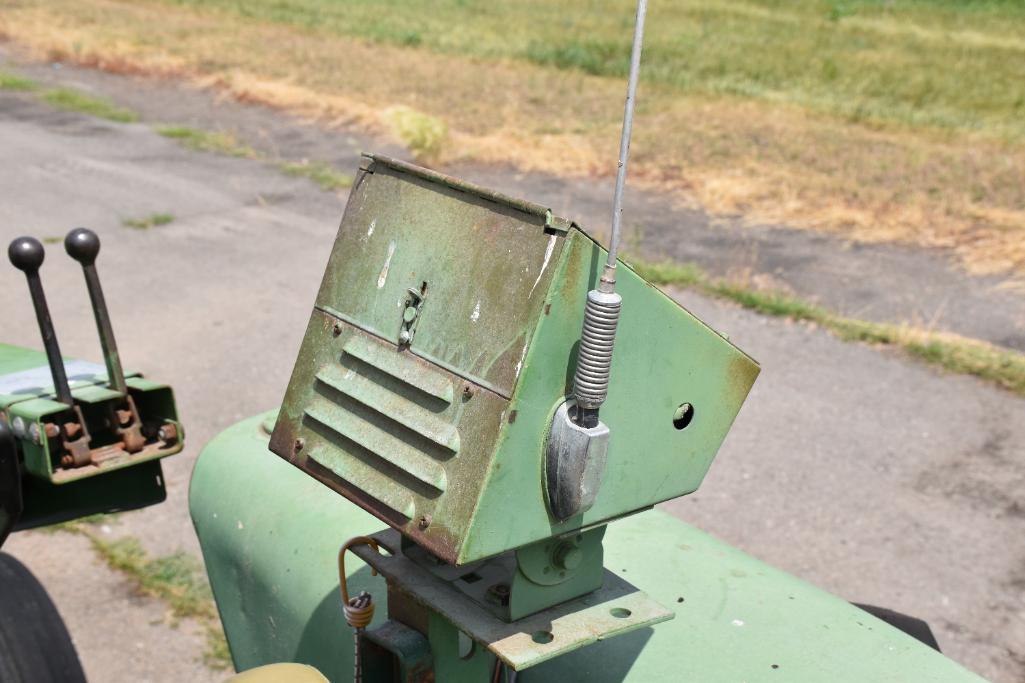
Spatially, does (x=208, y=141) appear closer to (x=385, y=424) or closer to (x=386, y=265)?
(x=386, y=265)

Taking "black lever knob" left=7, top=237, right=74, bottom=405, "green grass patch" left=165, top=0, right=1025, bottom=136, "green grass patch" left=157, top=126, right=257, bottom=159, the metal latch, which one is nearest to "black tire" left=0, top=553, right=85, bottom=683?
"black lever knob" left=7, top=237, right=74, bottom=405

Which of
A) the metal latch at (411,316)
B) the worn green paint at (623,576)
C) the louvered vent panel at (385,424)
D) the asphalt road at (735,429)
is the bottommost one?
the asphalt road at (735,429)

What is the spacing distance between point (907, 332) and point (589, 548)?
5228 mm

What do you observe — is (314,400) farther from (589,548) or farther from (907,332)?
(907,332)

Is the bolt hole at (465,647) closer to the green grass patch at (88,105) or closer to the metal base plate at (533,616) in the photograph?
the metal base plate at (533,616)

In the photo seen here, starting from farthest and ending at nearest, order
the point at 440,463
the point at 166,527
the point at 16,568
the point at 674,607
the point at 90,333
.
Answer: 1. the point at 90,333
2. the point at 166,527
3. the point at 16,568
4. the point at 674,607
5. the point at 440,463

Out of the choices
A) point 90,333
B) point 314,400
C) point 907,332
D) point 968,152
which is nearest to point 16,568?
point 314,400

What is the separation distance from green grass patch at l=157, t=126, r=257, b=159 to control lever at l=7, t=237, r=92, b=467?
8.29m

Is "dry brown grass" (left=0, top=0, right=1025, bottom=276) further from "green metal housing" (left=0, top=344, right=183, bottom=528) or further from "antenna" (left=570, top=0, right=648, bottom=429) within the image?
"antenna" (left=570, top=0, right=648, bottom=429)

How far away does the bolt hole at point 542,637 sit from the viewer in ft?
5.42

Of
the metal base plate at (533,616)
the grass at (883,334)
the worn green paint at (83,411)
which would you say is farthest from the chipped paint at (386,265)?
the grass at (883,334)

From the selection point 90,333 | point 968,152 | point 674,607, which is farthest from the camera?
point 968,152

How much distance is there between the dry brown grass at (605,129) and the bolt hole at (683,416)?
6653 mm

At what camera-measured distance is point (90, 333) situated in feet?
21.0
